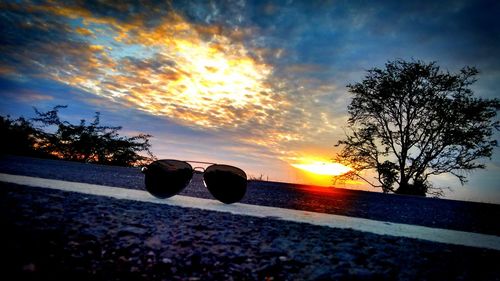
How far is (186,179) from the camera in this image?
358 cm

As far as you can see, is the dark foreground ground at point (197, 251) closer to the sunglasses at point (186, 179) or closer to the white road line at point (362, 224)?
the white road line at point (362, 224)

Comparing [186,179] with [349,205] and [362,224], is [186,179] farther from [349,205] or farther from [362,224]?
[349,205]

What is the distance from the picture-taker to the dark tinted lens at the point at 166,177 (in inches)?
132

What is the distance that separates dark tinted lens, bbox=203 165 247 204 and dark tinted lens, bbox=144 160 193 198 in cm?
28

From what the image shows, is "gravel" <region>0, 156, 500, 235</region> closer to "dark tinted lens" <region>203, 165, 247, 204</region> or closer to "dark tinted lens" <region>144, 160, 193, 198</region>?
"dark tinted lens" <region>203, 165, 247, 204</region>

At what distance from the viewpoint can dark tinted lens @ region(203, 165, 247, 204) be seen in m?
3.42

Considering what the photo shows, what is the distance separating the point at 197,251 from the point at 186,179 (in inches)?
90.1

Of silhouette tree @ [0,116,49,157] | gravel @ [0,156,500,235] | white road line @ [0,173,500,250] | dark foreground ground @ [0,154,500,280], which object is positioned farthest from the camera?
silhouette tree @ [0,116,49,157]

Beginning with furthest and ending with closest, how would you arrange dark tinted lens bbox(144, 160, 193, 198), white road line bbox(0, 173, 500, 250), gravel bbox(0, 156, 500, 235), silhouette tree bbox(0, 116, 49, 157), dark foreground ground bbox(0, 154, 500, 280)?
1. silhouette tree bbox(0, 116, 49, 157)
2. gravel bbox(0, 156, 500, 235)
3. dark tinted lens bbox(144, 160, 193, 198)
4. white road line bbox(0, 173, 500, 250)
5. dark foreground ground bbox(0, 154, 500, 280)

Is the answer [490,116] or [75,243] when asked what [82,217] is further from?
[490,116]

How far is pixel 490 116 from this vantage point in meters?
17.0

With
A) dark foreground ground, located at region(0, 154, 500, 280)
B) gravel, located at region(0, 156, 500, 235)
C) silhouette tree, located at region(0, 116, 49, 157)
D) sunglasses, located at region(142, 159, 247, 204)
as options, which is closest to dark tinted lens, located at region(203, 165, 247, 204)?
sunglasses, located at region(142, 159, 247, 204)

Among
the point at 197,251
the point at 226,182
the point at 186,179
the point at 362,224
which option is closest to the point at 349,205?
the point at 226,182

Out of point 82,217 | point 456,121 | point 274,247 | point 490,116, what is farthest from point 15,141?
point 490,116
